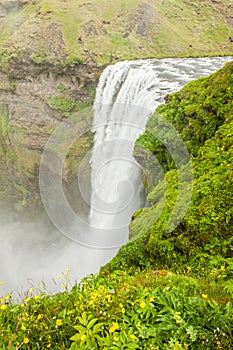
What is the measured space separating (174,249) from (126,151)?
1234cm

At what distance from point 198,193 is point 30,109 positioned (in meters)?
27.3

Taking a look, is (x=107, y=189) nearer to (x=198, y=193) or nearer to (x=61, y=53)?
(x=198, y=193)

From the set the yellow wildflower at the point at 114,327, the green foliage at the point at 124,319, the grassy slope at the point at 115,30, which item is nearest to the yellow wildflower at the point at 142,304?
the green foliage at the point at 124,319

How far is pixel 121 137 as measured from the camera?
18156 millimetres

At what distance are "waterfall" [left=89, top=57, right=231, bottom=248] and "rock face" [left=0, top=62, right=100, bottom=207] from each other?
571 cm

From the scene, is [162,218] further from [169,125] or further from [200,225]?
[169,125]

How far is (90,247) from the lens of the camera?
18359mm

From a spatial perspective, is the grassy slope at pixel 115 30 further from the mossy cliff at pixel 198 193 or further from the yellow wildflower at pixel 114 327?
the yellow wildflower at pixel 114 327

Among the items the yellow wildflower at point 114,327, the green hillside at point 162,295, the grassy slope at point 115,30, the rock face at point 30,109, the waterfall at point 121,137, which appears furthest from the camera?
the grassy slope at point 115,30

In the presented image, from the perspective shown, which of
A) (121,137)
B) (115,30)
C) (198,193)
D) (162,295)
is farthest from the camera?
(115,30)

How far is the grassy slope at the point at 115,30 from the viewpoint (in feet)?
92.5

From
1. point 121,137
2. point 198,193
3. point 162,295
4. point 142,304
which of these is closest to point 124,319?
point 142,304

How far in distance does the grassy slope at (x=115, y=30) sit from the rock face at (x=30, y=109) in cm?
172

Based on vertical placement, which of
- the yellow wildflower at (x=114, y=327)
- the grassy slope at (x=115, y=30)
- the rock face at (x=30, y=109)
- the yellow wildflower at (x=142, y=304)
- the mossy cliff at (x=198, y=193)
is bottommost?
the yellow wildflower at (x=114, y=327)
